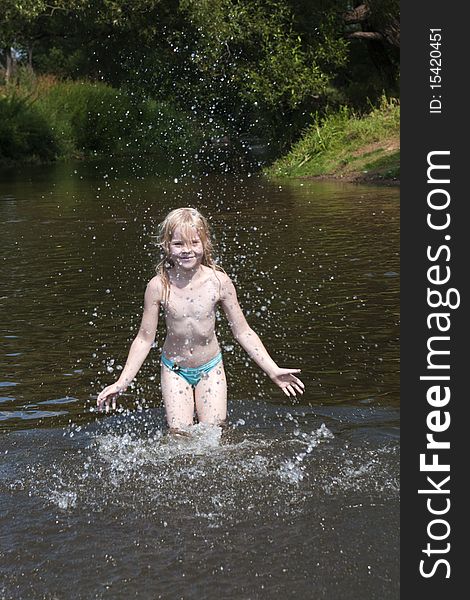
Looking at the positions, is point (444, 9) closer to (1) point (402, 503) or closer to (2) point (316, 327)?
(2) point (316, 327)

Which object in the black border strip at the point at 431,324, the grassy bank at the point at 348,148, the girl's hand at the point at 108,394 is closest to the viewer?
the black border strip at the point at 431,324

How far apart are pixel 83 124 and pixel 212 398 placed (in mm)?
32063

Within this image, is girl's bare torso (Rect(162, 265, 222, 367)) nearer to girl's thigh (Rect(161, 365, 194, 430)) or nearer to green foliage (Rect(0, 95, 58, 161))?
girl's thigh (Rect(161, 365, 194, 430))

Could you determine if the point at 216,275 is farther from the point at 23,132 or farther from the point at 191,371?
the point at 23,132

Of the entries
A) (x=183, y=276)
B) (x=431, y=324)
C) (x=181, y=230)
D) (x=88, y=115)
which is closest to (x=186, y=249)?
(x=181, y=230)

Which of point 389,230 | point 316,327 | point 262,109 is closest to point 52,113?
point 262,109

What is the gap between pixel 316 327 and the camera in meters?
8.95

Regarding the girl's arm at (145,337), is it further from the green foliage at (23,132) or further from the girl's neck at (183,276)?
the green foliage at (23,132)

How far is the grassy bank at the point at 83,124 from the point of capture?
→ 33.2 meters

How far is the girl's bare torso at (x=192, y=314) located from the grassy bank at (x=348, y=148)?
50.3ft

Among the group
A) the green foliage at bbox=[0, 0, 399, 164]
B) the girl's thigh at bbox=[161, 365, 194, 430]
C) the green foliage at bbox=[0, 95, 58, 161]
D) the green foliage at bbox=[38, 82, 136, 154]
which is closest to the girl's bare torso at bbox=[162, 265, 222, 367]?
the girl's thigh at bbox=[161, 365, 194, 430]

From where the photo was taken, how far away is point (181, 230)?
620 cm

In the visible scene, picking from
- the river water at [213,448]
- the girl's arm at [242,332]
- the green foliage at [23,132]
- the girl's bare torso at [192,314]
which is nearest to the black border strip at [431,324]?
the river water at [213,448]

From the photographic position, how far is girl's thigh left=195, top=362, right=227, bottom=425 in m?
6.43
